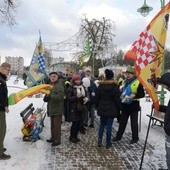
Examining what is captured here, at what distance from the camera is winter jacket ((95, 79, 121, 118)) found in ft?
21.1

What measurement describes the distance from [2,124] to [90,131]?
10.6 ft

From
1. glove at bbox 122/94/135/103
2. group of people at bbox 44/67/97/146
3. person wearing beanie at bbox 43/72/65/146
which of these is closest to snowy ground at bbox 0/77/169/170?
person wearing beanie at bbox 43/72/65/146

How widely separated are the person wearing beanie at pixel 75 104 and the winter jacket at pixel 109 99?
0.67 metres

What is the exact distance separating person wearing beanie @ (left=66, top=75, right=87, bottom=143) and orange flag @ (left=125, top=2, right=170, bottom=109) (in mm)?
2343

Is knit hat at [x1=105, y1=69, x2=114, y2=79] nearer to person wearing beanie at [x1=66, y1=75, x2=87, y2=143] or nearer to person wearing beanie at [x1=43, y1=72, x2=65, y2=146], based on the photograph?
person wearing beanie at [x1=66, y1=75, x2=87, y2=143]

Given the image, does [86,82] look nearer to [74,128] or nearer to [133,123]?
[74,128]

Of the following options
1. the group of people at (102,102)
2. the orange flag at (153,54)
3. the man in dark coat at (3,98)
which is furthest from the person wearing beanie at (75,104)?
the orange flag at (153,54)

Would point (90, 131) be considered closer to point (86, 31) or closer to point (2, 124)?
point (2, 124)

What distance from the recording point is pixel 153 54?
489cm

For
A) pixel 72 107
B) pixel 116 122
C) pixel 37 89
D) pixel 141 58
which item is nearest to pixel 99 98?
pixel 72 107

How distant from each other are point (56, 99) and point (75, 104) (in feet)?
2.41

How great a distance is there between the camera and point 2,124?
18.5 feet

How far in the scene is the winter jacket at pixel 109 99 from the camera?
643 cm

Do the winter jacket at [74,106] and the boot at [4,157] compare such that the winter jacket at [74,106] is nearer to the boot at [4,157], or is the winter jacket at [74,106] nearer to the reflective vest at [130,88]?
the reflective vest at [130,88]
